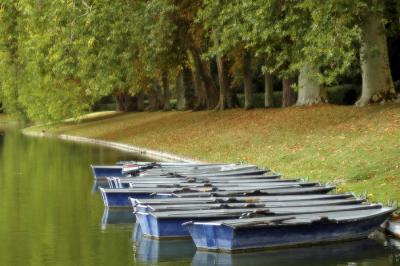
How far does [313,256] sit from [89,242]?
4.23m

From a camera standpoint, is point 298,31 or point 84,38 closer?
point 298,31

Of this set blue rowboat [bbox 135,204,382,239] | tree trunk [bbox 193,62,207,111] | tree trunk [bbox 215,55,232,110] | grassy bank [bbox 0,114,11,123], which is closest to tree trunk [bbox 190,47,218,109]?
tree trunk [bbox 193,62,207,111]

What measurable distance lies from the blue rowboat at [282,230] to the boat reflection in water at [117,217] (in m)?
3.54

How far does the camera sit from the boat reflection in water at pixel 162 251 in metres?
14.7

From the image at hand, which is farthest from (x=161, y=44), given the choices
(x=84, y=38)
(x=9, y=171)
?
(x=9, y=171)

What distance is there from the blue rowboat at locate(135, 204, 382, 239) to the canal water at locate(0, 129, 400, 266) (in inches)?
7.6

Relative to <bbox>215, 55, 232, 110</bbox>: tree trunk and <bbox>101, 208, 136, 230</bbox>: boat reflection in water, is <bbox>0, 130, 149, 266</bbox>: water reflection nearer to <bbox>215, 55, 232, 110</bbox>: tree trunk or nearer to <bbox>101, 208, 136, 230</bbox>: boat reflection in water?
<bbox>101, 208, 136, 230</bbox>: boat reflection in water

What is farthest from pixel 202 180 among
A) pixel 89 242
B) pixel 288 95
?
pixel 288 95

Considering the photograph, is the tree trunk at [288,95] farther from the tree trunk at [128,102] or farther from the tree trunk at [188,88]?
the tree trunk at [128,102]

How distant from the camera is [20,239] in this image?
16.8 metres

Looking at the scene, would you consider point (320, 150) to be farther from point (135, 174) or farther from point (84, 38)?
point (84, 38)

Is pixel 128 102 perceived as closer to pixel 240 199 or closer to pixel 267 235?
pixel 240 199

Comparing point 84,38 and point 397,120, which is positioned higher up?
point 84,38

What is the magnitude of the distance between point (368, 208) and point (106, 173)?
1259 centimetres
